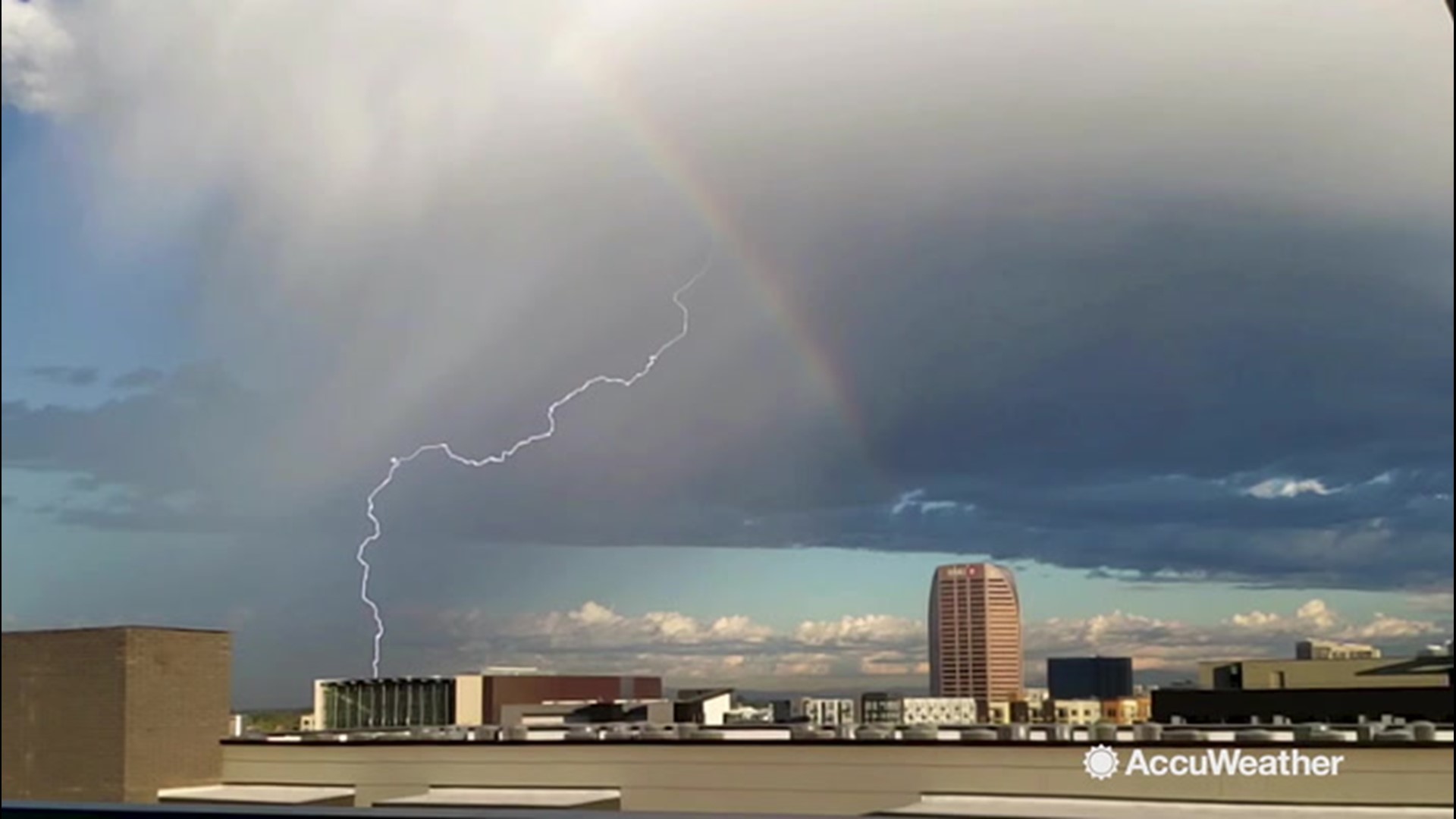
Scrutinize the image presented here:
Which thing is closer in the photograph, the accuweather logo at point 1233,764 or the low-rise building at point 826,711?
the accuweather logo at point 1233,764

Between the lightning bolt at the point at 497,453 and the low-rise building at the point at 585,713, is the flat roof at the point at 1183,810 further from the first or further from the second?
the lightning bolt at the point at 497,453

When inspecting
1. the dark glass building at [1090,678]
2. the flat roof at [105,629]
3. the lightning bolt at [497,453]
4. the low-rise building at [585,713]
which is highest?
the lightning bolt at [497,453]

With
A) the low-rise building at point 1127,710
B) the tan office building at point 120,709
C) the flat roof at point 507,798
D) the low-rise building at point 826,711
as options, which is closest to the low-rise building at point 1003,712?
the low-rise building at point 1127,710

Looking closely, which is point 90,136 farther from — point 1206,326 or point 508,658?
point 1206,326

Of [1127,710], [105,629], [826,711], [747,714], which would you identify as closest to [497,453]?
[747,714]

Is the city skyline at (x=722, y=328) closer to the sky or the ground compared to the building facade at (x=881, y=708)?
closer to the sky

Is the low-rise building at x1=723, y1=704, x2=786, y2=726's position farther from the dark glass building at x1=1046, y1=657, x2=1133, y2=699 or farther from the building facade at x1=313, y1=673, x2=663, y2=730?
the dark glass building at x1=1046, y1=657, x2=1133, y2=699

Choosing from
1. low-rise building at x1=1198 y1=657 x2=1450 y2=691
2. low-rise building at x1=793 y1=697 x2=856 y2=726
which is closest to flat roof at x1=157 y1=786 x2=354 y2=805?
low-rise building at x1=793 y1=697 x2=856 y2=726
